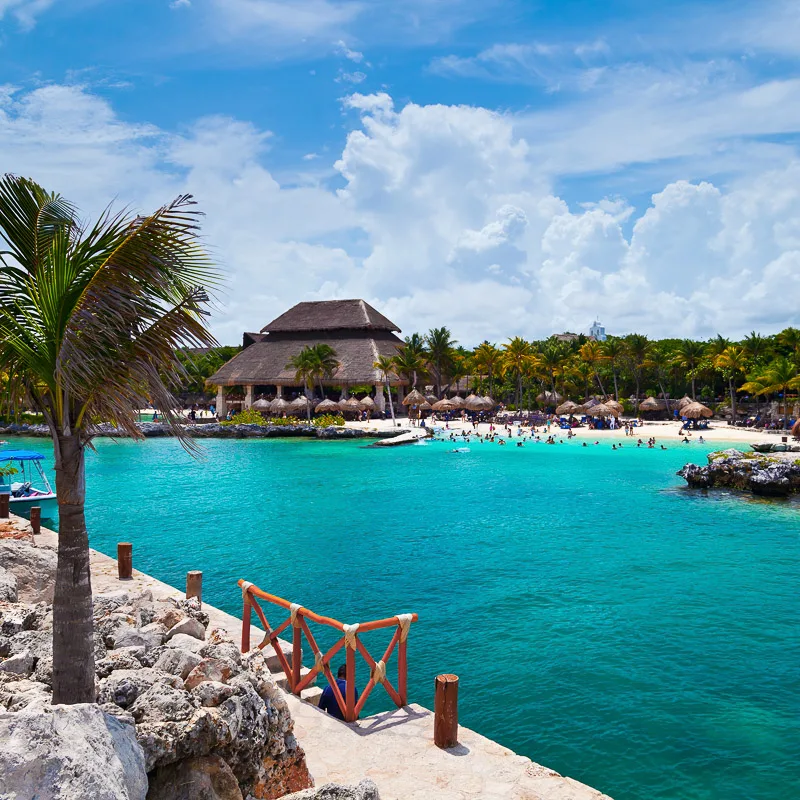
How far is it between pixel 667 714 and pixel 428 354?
63.2 meters

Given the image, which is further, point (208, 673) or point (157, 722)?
point (208, 673)

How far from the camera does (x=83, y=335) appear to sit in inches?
214

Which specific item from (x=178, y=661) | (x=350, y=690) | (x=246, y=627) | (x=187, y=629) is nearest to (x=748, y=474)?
(x=246, y=627)

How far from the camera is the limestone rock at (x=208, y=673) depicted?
604 centimetres

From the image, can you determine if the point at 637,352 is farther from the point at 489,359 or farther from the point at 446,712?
the point at 446,712

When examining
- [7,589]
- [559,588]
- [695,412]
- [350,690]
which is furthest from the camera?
[695,412]


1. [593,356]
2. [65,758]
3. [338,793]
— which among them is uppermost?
[593,356]

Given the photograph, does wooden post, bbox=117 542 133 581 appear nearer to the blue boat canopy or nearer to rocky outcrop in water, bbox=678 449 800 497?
the blue boat canopy

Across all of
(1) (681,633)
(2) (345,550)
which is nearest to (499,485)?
(2) (345,550)

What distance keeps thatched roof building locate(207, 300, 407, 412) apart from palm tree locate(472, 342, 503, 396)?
28.6 feet

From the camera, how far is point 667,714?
10172 mm

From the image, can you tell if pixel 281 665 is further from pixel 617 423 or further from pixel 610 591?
pixel 617 423

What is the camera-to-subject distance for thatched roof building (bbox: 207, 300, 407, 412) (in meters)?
68.6

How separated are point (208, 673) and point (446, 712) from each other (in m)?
2.81
